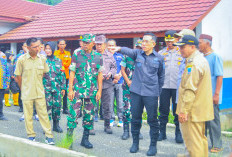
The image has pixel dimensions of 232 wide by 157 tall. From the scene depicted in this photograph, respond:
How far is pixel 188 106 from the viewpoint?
13.1 feet

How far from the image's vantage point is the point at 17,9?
1897 centimetres

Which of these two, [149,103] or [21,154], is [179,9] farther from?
[21,154]

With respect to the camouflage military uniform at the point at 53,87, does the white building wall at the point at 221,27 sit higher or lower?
higher

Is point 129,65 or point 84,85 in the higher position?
point 129,65

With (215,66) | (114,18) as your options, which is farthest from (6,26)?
(215,66)

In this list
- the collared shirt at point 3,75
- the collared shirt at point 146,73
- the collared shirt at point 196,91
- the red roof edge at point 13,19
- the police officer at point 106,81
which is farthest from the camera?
the red roof edge at point 13,19

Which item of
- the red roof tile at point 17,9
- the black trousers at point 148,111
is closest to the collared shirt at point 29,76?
the black trousers at point 148,111

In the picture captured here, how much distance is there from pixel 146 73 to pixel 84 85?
1.17 meters

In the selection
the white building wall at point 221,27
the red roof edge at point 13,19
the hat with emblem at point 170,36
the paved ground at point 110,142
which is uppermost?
the red roof edge at point 13,19

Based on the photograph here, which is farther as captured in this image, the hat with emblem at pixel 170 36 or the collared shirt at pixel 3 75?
the collared shirt at pixel 3 75

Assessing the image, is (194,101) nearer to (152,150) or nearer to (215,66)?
(215,66)

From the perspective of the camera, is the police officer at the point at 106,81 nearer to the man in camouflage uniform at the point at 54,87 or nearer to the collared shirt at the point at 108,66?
the collared shirt at the point at 108,66

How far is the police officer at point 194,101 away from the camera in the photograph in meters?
3.96

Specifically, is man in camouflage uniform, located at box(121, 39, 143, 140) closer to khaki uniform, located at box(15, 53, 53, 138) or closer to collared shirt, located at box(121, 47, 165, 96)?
collared shirt, located at box(121, 47, 165, 96)
